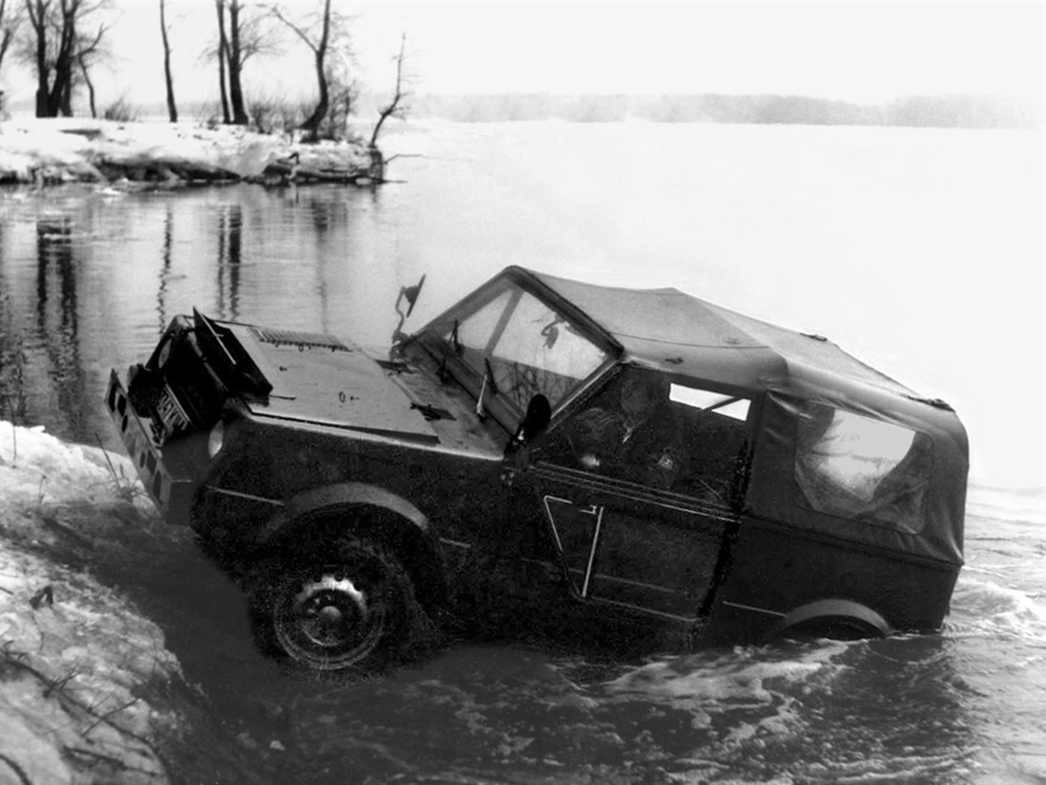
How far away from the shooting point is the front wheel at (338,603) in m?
3.36

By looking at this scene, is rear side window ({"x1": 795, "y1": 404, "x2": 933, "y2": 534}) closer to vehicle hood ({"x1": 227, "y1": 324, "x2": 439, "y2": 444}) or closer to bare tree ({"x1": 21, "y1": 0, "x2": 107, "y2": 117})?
vehicle hood ({"x1": 227, "y1": 324, "x2": 439, "y2": 444})

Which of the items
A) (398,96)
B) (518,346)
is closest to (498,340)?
(518,346)

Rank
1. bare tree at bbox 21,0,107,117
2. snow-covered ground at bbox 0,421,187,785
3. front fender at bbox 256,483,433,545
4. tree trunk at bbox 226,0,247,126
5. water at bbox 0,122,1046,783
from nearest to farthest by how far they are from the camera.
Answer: snow-covered ground at bbox 0,421,187,785, front fender at bbox 256,483,433,545, water at bbox 0,122,1046,783, tree trunk at bbox 226,0,247,126, bare tree at bbox 21,0,107,117

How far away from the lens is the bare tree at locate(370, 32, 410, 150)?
7.23m

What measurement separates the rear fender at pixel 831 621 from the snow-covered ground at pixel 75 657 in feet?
6.28

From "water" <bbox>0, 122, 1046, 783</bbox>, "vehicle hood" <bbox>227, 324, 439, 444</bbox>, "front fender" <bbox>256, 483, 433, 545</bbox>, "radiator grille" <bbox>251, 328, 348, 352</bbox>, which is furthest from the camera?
"water" <bbox>0, 122, 1046, 783</bbox>

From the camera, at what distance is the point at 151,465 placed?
3.55m

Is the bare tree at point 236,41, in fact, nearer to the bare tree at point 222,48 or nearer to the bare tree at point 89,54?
the bare tree at point 222,48

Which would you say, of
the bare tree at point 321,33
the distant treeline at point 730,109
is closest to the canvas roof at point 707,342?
the distant treeline at point 730,109

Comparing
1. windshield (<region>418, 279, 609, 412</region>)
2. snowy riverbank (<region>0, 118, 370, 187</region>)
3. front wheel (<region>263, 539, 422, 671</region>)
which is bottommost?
front wheel (<region>263, 539, 422, 671</region>)

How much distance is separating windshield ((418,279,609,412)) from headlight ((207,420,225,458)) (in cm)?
93

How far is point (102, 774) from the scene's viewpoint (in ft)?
9.39

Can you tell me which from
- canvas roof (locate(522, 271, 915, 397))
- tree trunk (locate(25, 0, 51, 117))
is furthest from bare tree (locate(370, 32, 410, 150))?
canvas roof (locate(522, 271, 915, 397))

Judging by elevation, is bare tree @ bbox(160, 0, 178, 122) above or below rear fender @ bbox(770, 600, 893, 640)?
above
